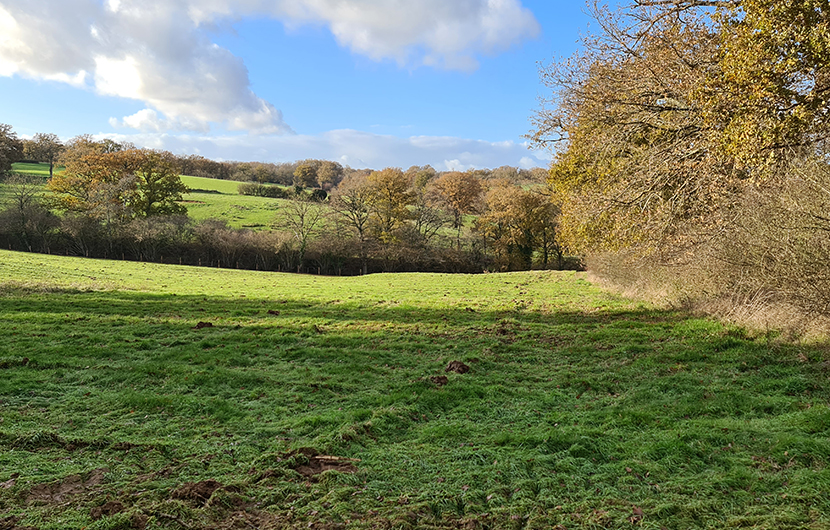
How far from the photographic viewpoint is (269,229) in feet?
186

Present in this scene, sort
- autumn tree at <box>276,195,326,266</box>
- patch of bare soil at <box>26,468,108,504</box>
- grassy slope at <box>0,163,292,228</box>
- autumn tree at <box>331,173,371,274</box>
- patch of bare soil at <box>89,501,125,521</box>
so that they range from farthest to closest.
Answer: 1. grassy slope at <box>0,163,292,228</box>
2. autumn tree at <box>331,173,371,274</box>
3. autumn tree at <box>276,195,326,266</box>
4. patch of bare soil at <box>26,468,108,504</box>
5. patch of bare soil at <box>89,501,125,521</box>

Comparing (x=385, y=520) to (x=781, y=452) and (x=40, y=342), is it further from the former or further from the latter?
(x=40, y=342)

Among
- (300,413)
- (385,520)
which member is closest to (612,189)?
(300,413)

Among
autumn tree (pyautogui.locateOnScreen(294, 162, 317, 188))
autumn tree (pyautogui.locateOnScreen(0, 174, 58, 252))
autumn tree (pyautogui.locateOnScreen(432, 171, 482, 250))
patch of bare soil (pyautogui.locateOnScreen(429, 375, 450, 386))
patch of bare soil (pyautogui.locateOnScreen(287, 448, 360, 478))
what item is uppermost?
autumn tree (pyautogui.locateOnScreen(294, 162, 317, 188))

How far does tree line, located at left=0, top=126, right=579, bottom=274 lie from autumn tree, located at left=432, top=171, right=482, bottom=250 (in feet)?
14.7

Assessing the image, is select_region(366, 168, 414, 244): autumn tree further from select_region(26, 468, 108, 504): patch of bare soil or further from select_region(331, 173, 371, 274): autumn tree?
select_region(26, 468, 108, 504): patch of bare soil

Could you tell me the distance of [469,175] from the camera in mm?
70375

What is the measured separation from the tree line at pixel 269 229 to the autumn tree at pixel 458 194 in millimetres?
4473

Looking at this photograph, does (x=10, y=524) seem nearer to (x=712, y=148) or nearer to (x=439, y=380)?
(x=439, y=380)

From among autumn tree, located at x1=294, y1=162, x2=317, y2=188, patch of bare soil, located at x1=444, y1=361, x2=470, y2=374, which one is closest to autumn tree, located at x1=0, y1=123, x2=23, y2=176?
autumn tree, located at x1=294, y1=162, x2=317, y2=188

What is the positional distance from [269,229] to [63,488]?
180 feet

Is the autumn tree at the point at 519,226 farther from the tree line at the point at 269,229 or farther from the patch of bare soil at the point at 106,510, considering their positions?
the patch of bare soil at the point at 106,510

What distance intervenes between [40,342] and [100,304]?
6.81m

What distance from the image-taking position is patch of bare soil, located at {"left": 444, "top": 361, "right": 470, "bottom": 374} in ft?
29.9
